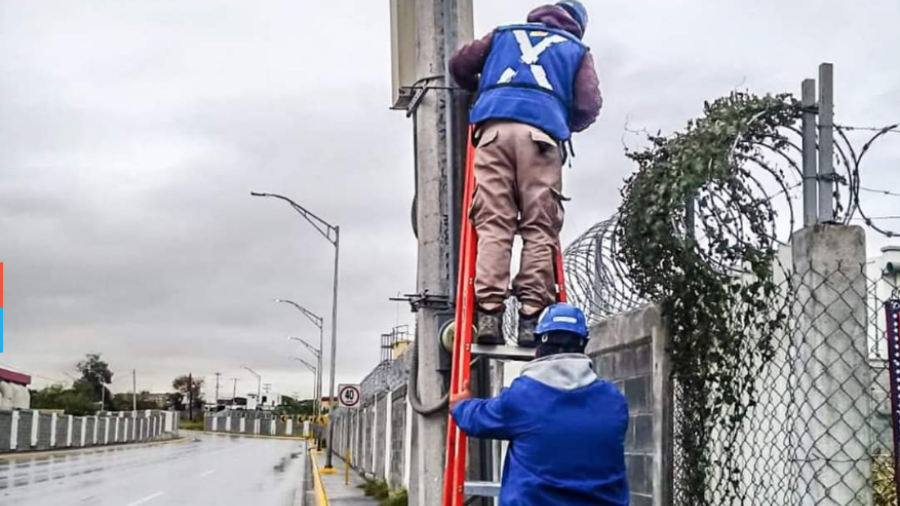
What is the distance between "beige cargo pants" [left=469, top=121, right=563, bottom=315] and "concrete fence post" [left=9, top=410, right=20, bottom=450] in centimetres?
4572

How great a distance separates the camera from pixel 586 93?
15.1ft

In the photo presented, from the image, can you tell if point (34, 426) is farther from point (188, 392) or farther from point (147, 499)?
point (188, 392)

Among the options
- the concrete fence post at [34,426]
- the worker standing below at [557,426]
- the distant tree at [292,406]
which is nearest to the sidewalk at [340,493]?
the worker standing below at [557,426]

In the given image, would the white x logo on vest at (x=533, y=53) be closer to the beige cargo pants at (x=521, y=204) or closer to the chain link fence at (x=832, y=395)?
the beige cargo pants at (x=521, y=204)

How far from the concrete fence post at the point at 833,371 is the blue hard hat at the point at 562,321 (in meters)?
0.84

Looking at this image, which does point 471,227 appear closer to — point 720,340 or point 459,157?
point 459,157

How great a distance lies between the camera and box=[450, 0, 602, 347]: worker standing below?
4195 millimetres

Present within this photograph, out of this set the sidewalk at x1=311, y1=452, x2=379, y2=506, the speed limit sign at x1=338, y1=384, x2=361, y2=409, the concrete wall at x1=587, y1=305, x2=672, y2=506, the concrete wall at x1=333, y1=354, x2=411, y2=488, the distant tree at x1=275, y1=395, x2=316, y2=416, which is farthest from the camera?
the distant tree at x1=275, y1=395, x2=316, y2=416

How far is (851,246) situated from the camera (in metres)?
3.82

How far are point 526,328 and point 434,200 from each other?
0.64 m

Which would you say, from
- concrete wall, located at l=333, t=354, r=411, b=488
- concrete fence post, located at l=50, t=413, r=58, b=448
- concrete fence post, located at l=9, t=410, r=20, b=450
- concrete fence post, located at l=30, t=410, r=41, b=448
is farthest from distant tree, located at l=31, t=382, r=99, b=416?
concrete wall, located at l=333, t=354, r=411, b=488

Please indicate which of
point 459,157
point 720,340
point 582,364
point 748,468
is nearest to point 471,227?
point 459,157

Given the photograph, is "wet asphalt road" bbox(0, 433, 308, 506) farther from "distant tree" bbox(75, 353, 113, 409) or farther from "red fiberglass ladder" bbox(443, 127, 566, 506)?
"distant tree" bbox(75, 353, 113, 409)

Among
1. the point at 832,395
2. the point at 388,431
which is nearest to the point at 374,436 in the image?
the point at 388,431
